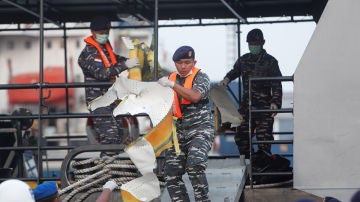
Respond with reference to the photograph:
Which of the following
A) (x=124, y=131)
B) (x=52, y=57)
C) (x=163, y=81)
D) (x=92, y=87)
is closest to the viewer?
(x=163, y=81)

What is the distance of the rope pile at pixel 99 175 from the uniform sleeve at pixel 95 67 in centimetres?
102

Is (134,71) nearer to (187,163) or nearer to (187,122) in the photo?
(187,122)

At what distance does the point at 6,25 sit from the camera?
40.7 ft

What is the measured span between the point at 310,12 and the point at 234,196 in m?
4.19

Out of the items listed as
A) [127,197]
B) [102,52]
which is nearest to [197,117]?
[127,197]

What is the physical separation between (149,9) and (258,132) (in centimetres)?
242

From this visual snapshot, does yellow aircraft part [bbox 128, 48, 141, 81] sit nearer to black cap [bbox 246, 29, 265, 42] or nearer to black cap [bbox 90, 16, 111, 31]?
black cap [bbox 90, 16, 111, 31]

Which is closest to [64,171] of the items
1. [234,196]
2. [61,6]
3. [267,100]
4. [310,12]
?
[234,196]

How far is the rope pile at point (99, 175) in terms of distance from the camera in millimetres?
8094

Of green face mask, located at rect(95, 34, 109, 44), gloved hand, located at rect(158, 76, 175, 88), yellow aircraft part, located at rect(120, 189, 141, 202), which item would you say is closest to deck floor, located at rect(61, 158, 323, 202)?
yellow aircraft part, located at rect(120, 189, 141, 202)

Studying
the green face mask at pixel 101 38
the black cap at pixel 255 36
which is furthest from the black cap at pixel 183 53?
the black cap at pixel 255 36

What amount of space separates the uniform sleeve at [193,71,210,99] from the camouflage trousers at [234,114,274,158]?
Result: 1.95 m

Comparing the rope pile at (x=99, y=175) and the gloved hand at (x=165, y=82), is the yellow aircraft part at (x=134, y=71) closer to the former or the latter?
the rope pile at (x=99, y=175)

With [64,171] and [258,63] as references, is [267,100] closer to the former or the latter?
[258,63]
